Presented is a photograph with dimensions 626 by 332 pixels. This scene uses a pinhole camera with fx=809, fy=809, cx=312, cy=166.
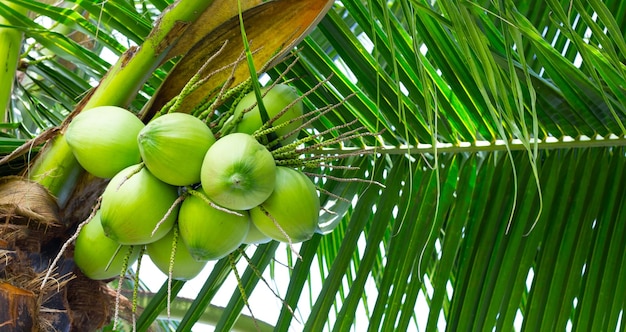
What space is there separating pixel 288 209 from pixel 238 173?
0.10 m

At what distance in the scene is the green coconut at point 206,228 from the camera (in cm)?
101

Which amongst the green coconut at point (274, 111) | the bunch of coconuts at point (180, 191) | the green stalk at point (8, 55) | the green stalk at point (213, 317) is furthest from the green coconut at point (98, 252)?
the green stalk at point (213, 317)

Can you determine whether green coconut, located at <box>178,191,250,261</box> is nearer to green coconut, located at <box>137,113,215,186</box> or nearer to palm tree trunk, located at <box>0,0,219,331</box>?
green coconut, located at <box>137,113,215,186</box>

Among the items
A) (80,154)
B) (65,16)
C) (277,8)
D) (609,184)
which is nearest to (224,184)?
(80,154)

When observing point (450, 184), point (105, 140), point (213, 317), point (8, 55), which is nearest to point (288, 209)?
point (105, 140)

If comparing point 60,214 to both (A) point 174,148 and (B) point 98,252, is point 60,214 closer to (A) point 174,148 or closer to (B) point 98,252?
(B) point 98,252

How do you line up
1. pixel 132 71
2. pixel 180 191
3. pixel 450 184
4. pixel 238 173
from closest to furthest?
pixel 238 173, pixel 180 191, pixel 132 71, pixel 450 184

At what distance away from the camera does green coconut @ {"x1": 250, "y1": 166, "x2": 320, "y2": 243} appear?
1039 mm

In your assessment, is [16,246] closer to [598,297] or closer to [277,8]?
[277,8]

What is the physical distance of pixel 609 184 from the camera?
162 cm

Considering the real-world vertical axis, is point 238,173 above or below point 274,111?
below

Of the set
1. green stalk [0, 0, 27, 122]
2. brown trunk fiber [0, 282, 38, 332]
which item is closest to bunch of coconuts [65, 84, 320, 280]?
brown trunk fiber [0, 282, 38, 332]

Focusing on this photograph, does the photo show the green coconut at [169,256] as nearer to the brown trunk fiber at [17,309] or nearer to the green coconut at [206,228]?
the green coconut at [206,228]

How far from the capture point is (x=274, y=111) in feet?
3.73
